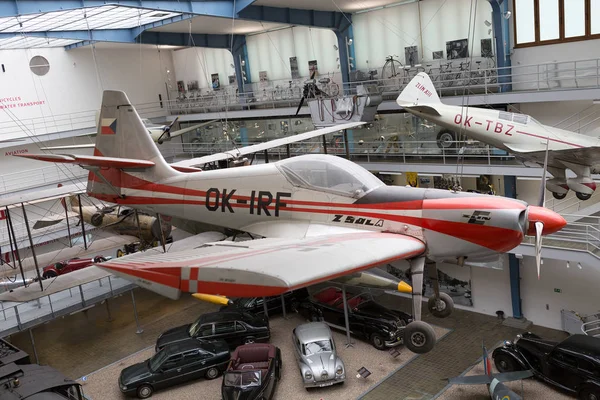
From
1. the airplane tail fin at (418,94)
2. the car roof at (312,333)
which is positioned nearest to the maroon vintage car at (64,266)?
the car roof at (312,333)

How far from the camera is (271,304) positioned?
667 inches

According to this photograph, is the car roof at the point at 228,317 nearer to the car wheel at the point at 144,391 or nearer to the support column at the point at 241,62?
the car wheel at the point at 144,391

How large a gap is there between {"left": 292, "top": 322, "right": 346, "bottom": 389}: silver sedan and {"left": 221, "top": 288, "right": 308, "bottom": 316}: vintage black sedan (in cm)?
316

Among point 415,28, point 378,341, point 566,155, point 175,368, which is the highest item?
point 415,28

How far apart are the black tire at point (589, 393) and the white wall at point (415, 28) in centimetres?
1165

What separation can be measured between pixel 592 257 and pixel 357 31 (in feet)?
44.6

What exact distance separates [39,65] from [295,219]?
19577 mm

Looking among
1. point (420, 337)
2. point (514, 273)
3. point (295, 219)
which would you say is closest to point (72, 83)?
point (295, 219)

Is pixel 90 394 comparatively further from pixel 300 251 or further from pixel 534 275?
pixel 534 275

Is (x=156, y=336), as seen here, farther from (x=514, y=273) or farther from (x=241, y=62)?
(x=241, y=62)

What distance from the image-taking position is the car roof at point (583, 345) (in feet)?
37.1

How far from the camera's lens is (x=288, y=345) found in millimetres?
14836

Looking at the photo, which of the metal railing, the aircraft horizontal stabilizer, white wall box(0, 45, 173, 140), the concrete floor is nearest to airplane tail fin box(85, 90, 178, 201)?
the aircraft horizontal stabilizer

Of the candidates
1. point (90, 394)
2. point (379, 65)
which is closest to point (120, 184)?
point (90, 394)
